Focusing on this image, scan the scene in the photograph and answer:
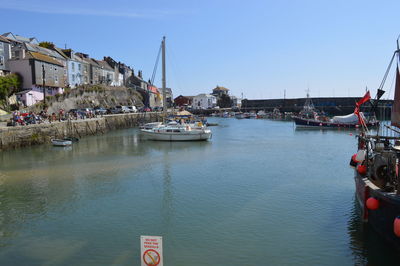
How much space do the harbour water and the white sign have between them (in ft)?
12.3

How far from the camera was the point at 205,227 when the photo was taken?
12961mm

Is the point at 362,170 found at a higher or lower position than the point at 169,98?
lower

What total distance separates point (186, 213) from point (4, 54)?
A: 4818cm

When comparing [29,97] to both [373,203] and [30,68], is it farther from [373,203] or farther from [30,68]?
[373,203]

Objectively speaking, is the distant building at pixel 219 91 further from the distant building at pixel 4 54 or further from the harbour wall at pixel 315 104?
the distant building at pixel 4 54

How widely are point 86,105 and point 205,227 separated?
57127mm

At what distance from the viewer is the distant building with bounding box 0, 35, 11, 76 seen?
49.7 metres

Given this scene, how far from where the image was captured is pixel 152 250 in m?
6.61

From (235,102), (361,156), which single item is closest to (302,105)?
(235,102)

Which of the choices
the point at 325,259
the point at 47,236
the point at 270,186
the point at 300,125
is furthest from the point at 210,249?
the point at 300,125

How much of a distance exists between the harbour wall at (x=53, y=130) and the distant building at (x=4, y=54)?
15015 mm

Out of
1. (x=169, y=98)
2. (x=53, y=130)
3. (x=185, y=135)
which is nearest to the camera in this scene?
(x=53, y=130)

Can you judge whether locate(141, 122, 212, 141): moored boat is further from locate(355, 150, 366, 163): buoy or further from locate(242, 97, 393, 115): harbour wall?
locate(242, 97, 393, 115): harbour wall

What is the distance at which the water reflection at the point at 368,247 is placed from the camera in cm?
1043
